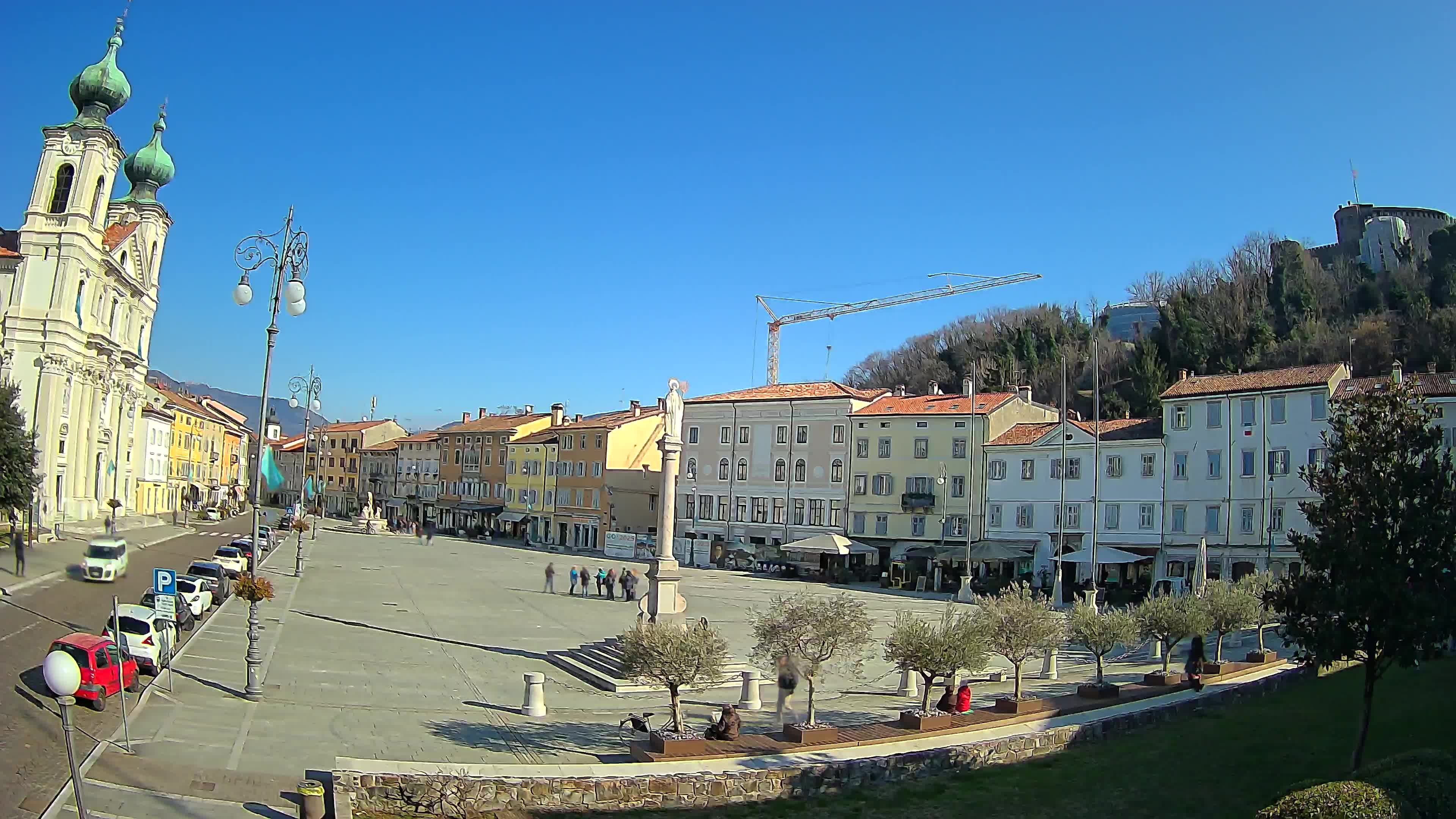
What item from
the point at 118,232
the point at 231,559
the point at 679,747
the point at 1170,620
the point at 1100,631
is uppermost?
the point at 118,232

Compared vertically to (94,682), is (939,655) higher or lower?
higher

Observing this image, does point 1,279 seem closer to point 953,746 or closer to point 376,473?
point 953,746

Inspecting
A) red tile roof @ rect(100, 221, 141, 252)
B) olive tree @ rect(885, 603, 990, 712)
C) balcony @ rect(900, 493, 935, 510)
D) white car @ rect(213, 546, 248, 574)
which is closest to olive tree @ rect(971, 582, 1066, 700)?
olive tree @ rect(885, 603, 990, 712)

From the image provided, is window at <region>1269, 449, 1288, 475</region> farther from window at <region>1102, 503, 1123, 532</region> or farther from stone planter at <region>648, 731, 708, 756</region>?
stone planter at <region>648, 731, 708, 756</region>

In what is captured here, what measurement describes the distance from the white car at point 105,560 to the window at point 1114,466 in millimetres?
44658

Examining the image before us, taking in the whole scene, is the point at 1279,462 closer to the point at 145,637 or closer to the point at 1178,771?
the point at 1178,771

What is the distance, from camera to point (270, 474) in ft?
70.3

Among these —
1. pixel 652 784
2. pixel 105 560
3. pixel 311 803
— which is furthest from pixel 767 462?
pixel 311 803

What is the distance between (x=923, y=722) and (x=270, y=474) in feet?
49.1

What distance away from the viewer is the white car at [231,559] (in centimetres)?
3494

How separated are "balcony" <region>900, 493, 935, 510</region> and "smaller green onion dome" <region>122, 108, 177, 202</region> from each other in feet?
188

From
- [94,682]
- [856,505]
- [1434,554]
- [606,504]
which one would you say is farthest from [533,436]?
[1434,554]

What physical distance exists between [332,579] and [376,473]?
8240 cm

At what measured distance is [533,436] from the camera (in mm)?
87562
